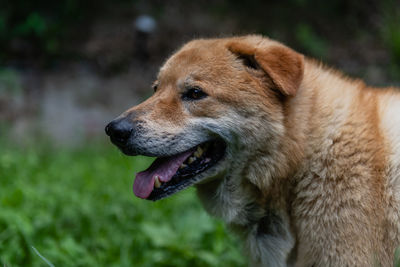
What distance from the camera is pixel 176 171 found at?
3.47 meters

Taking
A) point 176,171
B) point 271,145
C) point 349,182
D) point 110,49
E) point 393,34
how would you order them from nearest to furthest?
point 349,182 → point 271,145 → point 176,171 → point 393,34 → point 110,49

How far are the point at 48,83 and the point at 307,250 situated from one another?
8.28 meters

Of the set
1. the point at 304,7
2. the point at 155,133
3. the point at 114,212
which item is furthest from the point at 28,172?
the point at 304,7

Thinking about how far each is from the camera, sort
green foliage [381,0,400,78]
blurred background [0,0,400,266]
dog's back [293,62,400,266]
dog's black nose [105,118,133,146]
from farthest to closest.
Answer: green foliage [381,0,400,78] → blurred background [0,0,400,266] → dog's black nose [105,118,133,146] → dog's back [293,62,400,266]

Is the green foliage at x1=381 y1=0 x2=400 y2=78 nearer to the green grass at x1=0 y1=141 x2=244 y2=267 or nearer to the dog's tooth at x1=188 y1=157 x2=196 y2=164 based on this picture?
the green grass at x1=0 y1=141 x2=244 y2=267

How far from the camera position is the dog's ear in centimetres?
331

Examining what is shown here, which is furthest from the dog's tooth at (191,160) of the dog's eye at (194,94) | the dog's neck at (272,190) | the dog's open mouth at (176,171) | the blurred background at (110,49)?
the blurred background at (110,49)

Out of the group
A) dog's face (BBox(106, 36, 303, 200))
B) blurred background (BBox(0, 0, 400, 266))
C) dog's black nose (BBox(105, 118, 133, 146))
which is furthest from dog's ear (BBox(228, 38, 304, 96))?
blurred background (BBox(0, 0, 400, 266))

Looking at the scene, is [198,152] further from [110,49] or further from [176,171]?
[110,49]

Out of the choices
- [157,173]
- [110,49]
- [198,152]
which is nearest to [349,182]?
[198,152]

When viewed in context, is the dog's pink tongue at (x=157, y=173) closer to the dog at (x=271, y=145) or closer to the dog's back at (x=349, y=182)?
the dog at (x=271, y=145)

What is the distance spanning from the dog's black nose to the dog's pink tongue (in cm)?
27

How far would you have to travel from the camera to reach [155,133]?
134 inches

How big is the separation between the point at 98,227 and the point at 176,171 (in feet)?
5.20
